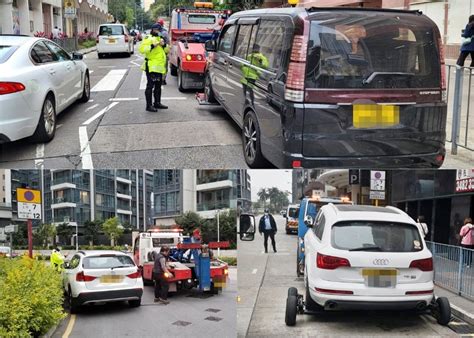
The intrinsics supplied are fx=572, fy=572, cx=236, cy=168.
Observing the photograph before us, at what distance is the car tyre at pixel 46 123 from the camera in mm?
6488

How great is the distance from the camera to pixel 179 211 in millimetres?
3879

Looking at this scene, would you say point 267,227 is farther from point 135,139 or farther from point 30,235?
point 135,139

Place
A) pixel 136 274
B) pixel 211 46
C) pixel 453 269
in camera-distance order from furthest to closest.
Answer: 1. pixel 211 46
2. pixel 136 274
3. pixel 453 269

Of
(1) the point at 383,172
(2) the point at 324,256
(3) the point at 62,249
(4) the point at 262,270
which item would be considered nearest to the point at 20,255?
(3) the point at 62,249

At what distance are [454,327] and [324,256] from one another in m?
0.86

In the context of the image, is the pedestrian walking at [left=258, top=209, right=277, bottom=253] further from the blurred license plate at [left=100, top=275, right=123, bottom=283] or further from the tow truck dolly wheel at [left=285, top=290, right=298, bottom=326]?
the blurred license plate at [left=100, top=275, right=123, bottom=283]

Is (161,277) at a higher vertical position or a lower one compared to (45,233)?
lower

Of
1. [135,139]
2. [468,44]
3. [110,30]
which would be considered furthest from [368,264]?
[110,30]

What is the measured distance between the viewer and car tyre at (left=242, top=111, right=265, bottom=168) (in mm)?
5000

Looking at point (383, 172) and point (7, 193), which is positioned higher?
point (383, 172)

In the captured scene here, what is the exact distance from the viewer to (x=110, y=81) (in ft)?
46.1

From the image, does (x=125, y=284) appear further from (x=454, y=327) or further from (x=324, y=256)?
(x=454, y=327)

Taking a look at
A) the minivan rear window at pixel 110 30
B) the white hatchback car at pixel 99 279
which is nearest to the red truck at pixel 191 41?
the white hatchback car at pixel 99 279

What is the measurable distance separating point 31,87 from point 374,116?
375 centimetres
